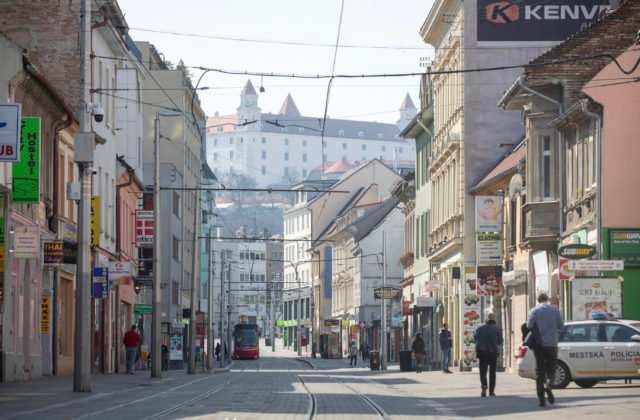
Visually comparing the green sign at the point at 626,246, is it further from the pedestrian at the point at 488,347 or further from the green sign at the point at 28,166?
the green sign at the point at 28,166

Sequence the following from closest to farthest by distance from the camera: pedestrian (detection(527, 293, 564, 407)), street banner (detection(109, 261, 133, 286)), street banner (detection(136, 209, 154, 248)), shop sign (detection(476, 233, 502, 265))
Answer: pedestrian (detection(527, 293, 564, 407)), street banner (detection(109, 261, 133, 286)), shop sign (detection(476, 233, 502, 265)), street banner (detection(136, 209, 154, 248))

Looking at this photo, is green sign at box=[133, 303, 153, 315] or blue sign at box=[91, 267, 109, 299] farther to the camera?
green sign at box=[133, 303, 153, 315]

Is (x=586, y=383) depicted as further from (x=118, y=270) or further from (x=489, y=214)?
(x=118, y=270)

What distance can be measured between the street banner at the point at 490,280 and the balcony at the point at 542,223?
6875 millimetres

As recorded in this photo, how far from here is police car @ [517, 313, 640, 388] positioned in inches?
1177

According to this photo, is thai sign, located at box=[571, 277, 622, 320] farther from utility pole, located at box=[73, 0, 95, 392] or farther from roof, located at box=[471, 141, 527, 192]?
roof, located at box=[471, 141, 527, 192]

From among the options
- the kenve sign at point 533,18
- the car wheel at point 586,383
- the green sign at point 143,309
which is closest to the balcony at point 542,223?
the car wheel at point 586,383

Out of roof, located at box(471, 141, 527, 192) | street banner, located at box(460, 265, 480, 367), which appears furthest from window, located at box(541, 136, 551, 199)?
street banner, located at box(460, 265, 480, 367)

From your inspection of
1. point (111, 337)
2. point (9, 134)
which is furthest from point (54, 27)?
point (9, 134)

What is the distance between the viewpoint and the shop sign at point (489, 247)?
161ft

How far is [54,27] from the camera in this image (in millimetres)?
47219

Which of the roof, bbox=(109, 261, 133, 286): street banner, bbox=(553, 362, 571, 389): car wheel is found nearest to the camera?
bbox=(553, 362, 571, 389): car wheel

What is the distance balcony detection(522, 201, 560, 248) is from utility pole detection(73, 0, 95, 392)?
16353 mm

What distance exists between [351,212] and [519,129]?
210 ft
